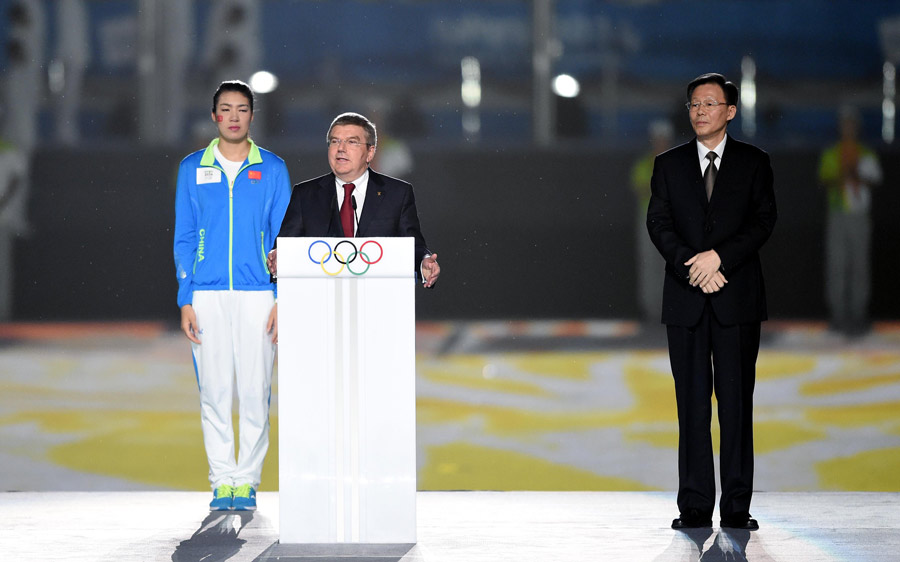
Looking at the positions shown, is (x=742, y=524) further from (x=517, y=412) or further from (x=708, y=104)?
(x=517, y=412)

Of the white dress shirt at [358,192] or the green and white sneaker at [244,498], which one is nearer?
the white dress shirt at [358,192]

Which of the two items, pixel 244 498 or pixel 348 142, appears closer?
pixel 348 142

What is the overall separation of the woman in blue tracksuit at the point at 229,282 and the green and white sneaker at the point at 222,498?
6 centimetres

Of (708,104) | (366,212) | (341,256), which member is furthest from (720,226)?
(341,256)

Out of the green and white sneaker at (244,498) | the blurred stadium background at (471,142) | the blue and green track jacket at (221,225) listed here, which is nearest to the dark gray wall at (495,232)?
the blurred stadium background at (471,142)

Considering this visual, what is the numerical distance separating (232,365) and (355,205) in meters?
0.75

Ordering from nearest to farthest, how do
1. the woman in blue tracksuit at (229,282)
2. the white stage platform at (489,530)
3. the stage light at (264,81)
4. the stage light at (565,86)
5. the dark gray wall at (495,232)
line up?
the white stage platform at (489,530)
the woman in blue tracksuit at (229,282)
the dark gray wall at (495,232)
the stage light at (264,81)
the stage light at (565,86)

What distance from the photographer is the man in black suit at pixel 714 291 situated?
315cm

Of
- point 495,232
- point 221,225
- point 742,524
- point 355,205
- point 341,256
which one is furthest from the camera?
point 495,232

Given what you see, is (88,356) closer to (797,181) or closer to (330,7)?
(330,7)

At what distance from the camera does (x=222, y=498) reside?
350cm

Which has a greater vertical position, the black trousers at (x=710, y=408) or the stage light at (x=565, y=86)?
the stage light at (x=565, y=86)

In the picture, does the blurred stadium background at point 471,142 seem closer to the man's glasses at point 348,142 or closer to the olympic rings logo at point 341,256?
the man's glasses at point 348,142

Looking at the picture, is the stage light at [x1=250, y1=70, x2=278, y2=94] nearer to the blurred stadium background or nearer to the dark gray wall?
the blurred stadium background
